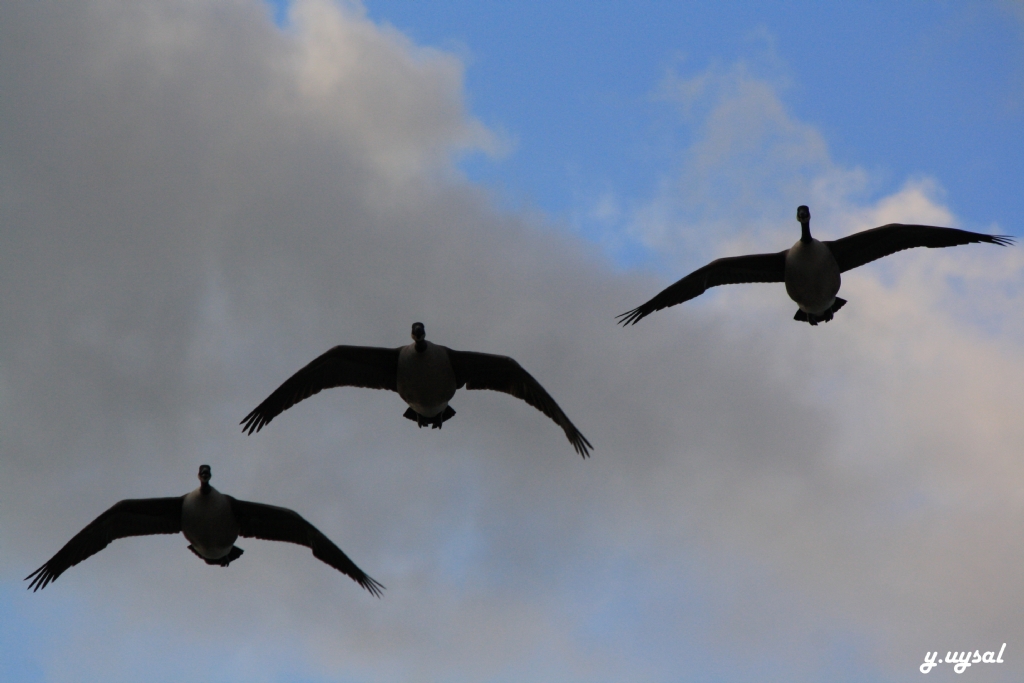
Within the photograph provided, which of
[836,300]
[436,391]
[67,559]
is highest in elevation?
[836,300]

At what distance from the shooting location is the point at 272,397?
2102 centimetres

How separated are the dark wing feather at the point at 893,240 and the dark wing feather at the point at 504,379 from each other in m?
6.39

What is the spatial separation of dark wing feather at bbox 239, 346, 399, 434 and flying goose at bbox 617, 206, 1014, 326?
4786 millimetres

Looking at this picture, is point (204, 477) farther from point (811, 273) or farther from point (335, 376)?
point (811, 273)

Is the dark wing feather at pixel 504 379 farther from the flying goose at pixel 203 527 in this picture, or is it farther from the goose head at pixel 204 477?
the goose head at pixel 204 477

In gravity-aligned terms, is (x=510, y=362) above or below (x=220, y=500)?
above

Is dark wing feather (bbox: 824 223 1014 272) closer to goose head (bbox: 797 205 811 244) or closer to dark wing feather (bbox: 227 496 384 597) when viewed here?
goose head (bbox: 797 205 811 244)

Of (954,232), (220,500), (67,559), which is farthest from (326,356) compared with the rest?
A: (954,232)

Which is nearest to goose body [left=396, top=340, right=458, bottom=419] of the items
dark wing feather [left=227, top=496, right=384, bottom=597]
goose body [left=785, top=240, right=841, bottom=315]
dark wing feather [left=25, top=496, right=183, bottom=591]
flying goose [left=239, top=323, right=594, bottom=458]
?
flying goose [left=239, top=323, right=594, bottom=458]

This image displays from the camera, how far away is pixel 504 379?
68.2 feet

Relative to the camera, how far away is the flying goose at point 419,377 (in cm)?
2020

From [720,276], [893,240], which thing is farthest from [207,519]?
[893,240]

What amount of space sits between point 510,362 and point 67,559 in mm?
8991

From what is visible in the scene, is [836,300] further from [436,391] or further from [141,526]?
[141,526]
